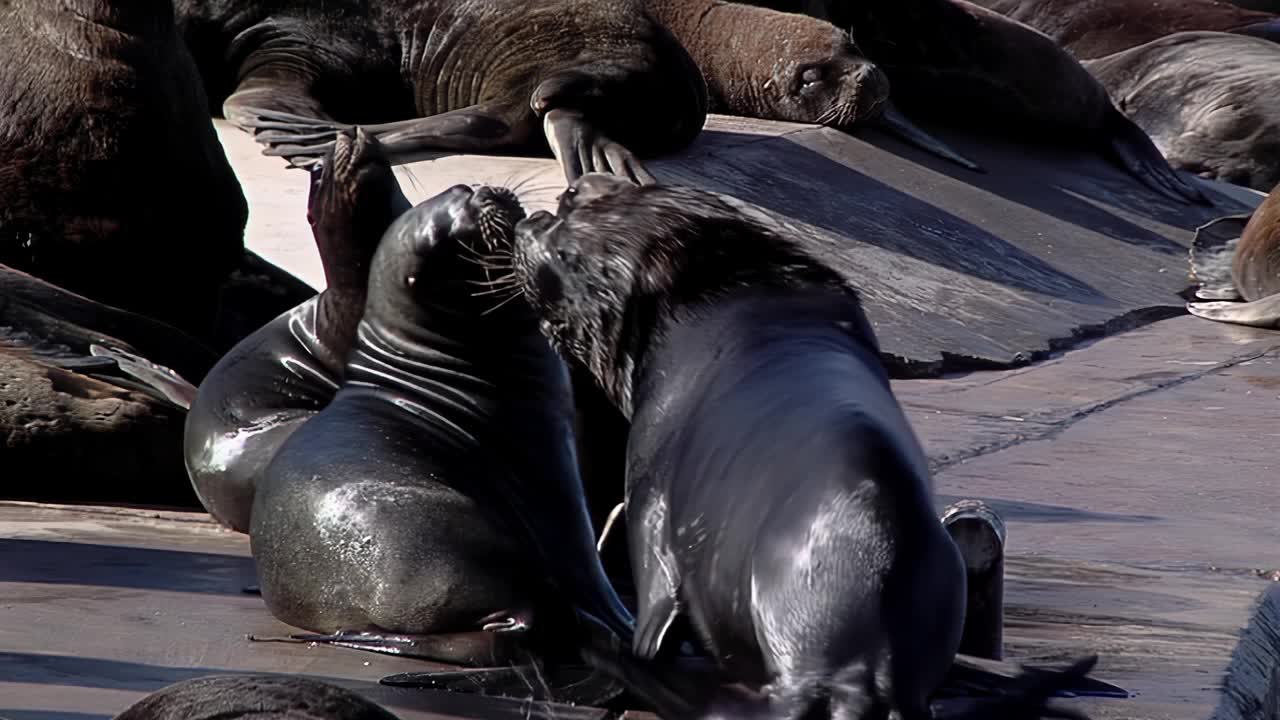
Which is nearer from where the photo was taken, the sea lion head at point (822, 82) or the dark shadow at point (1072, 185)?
the sea lion head at point (822, 82)

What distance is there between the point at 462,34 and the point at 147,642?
21.6 ft

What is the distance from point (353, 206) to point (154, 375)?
1.48m

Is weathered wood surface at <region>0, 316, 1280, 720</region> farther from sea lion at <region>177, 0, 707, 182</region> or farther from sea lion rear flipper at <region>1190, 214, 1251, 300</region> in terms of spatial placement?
sea lion rear flipper at <region>1190, 214, 1251, 300</region>

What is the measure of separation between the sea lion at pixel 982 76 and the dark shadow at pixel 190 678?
973 centimetres

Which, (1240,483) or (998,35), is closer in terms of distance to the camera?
(1240,483)

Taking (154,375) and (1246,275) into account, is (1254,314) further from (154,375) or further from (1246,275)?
(154,375)

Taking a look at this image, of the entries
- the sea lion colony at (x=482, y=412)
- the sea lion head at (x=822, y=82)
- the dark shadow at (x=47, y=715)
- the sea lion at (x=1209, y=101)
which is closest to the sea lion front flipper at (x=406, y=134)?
the sea lion colony at (x=482, y=412)

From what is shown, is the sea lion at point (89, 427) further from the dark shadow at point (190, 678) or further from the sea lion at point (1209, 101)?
the sea lion at point (1209, 101)

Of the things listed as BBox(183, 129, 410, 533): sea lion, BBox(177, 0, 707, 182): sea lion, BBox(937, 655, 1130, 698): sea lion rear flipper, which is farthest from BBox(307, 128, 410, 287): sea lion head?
BBox(177, 0, 707, 182): sea lion

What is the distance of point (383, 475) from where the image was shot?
3.63m

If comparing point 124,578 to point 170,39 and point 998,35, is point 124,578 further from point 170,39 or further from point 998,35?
point 998,35

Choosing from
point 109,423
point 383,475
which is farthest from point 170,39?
point 383,475

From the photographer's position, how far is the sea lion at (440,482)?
351cm

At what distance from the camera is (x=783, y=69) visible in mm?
11055
